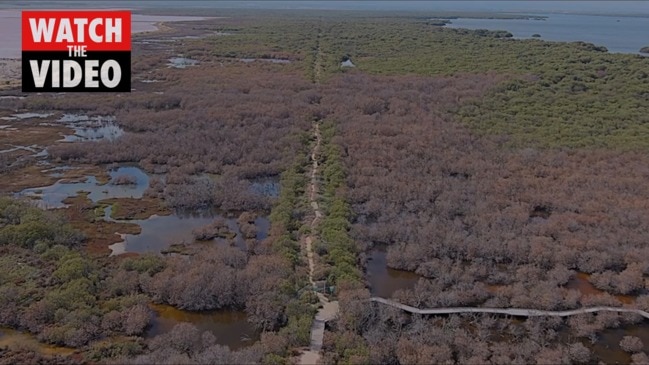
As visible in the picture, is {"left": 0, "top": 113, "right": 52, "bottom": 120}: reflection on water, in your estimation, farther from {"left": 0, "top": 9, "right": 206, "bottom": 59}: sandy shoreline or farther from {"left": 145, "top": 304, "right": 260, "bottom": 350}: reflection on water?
{"left": 145, "top": 304, "right": 260, "bottom": 350}: reflection on water

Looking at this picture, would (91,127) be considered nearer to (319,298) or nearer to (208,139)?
(208,139)

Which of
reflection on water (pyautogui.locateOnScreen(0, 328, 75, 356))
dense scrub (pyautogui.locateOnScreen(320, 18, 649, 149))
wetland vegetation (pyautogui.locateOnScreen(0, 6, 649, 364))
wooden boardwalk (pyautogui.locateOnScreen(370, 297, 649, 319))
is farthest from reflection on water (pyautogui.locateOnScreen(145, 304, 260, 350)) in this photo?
dense scrub (pyautogui.locateOnScreen(320, 18, 649, 149))

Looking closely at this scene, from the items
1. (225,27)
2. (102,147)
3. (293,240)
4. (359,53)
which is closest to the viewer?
(293,240)

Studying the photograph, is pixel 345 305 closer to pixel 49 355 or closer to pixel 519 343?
pixel 519 343

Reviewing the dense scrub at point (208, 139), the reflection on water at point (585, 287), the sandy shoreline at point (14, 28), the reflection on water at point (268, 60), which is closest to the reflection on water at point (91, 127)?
the dense scrub at point (208, 139)

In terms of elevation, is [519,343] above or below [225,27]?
below

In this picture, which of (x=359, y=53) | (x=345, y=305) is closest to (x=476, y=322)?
A: (x=345, y=305)

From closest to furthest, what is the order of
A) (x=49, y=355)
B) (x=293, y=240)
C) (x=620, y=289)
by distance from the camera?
(x=49, y=355), (x=620, y=289), (x=293, y=240)
